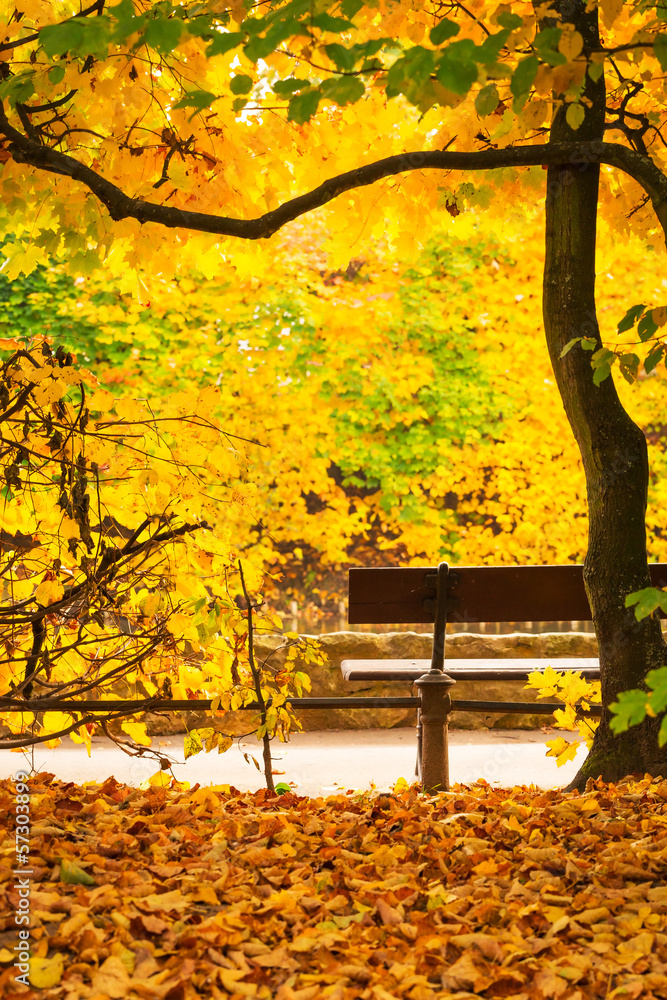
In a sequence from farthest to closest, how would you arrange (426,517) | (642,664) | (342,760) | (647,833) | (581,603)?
(426,517), (342,760), (581,603), (642,664), (647,833)

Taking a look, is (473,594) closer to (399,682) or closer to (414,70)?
(399,682)

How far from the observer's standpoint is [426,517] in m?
9.00

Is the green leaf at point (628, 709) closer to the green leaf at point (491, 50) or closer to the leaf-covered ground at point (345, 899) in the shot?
the leaf-covered ground at point (345, 899)

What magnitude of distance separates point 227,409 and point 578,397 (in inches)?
234

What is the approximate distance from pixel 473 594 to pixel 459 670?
1.23ft

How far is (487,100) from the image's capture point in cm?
243

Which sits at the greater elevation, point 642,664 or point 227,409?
point 227,409

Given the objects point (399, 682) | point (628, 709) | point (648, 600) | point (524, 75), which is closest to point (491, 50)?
point (524, 75)

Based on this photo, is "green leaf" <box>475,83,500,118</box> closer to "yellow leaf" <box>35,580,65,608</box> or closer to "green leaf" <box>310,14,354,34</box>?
"green leaf" <box>310,14,354,34</box>

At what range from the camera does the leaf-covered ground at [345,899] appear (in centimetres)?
172

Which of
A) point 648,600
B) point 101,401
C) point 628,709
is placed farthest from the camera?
point 101,401

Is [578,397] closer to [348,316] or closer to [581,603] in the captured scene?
[581,603]

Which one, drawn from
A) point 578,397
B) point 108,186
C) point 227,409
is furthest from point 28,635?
point 227,409

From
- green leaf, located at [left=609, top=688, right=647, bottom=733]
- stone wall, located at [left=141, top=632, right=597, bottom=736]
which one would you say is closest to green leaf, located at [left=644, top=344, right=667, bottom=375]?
green leaf, located at [left=609, top=688, right=647, bottom=733]
